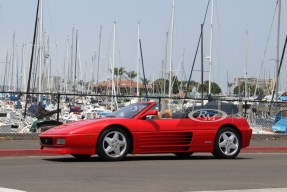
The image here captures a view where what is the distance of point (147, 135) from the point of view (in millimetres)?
12906

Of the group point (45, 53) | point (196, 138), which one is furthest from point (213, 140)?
point (45, 53)

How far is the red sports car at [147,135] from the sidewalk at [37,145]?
1.81 metres

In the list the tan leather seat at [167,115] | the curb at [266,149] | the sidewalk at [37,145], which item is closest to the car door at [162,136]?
the tan leather seat at [167,115]

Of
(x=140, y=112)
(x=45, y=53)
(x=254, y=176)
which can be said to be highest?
(x=45, y=53)

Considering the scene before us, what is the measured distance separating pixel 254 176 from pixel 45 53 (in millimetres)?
34075

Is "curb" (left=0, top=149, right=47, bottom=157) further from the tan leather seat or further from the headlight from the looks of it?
the tan leather seat

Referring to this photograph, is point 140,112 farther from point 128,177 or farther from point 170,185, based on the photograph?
point 170,185

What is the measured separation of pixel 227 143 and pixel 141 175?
4242 millimetres

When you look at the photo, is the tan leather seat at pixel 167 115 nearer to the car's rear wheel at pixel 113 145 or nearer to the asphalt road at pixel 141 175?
the asphalt road at pixel 141 175

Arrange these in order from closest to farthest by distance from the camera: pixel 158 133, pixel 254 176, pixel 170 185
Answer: pixel 170 185 < pixel 254 176 < pixel 158 133

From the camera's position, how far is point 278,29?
3444 cm

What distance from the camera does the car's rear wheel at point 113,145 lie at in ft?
40.8

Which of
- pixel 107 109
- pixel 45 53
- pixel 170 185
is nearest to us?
pixel 170 185

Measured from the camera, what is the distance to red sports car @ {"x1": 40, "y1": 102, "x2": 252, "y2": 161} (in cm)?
1231
